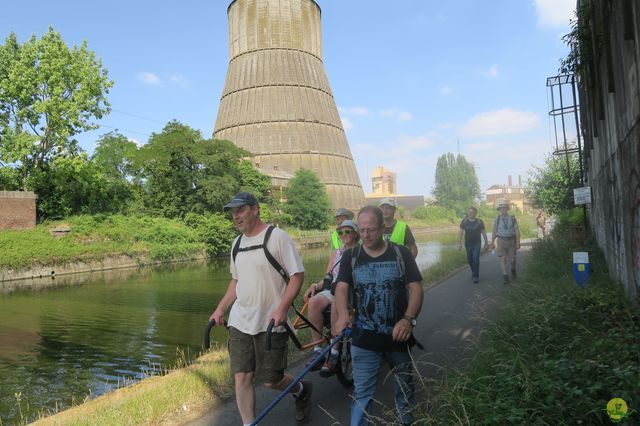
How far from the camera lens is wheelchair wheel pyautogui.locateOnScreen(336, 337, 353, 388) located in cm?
474

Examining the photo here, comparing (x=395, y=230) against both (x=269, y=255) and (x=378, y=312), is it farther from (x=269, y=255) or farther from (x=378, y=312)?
(x=378, y=312)

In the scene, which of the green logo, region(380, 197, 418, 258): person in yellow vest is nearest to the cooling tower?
region(380, 197, 418, 258): person in yellow vest

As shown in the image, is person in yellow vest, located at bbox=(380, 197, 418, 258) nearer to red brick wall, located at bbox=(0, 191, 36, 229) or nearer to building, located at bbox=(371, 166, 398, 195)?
red brick wall, located at bbox=(0, 191, 36, 229)

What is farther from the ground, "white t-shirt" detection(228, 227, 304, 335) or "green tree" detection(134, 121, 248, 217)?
"green tree" detection(134, 121, 248, 217)

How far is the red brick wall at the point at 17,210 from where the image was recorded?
25.5 m

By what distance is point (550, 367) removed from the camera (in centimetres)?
322

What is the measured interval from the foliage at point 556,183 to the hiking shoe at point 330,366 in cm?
1859

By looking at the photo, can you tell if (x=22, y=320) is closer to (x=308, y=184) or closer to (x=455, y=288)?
(x=455, y=288)

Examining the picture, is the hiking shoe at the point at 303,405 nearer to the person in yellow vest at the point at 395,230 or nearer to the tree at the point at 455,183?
the person in yellow vest at the point at 395,230

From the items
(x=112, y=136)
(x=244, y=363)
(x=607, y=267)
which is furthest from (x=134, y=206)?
(x=244, y=363)

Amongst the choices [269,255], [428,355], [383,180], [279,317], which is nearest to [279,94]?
[428,355]

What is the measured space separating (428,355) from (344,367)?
45.9 inches

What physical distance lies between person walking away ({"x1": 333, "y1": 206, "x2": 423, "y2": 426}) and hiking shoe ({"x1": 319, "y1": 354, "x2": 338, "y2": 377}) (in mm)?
1428

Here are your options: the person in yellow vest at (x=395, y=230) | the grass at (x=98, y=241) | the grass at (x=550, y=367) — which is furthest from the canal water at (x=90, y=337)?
the grass at (x=98, y=241)
